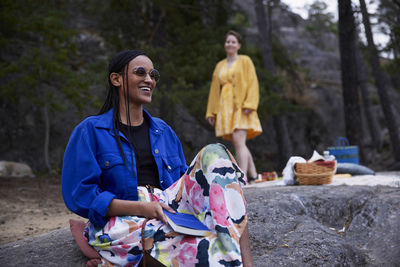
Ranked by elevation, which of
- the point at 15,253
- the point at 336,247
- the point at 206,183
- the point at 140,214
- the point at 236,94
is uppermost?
the point at 236,94

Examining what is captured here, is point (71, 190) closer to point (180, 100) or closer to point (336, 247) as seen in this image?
point (336, 247)

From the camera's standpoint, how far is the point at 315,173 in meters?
5.55

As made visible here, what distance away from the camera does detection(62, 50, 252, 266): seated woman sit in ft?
6.97

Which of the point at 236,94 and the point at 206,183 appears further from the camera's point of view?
the point at 236,94

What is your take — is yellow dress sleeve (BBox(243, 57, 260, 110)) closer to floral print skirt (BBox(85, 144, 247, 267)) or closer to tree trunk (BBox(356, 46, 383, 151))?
floral print skirt (BBox(85, 144, 247, 267))

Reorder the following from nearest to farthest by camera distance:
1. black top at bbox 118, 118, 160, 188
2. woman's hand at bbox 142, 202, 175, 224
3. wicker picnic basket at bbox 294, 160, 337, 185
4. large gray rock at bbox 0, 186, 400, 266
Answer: woman's hand at bbox 142, 202, 175, 224 → black top at bbox 118, 118, 160, 188 → large gray rock at bbox 0, 186, 400, 266 → wicker picnic basket at bbox 294, 160, 337, 185

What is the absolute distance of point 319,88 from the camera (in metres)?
15.3

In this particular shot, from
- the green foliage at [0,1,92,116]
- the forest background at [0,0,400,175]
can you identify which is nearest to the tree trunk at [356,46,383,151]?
the forest background at [0,0,400,175]

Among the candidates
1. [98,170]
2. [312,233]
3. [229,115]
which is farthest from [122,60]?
[229,115]

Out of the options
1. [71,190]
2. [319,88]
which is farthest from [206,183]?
[319,88]

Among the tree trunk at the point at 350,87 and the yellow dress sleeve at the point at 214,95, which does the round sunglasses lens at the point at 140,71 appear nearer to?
the yellow dress sleeve at the point at 214,95

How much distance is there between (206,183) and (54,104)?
7308 millimetres

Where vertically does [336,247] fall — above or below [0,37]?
below

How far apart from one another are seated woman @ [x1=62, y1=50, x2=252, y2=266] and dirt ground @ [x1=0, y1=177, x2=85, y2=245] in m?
2.50
